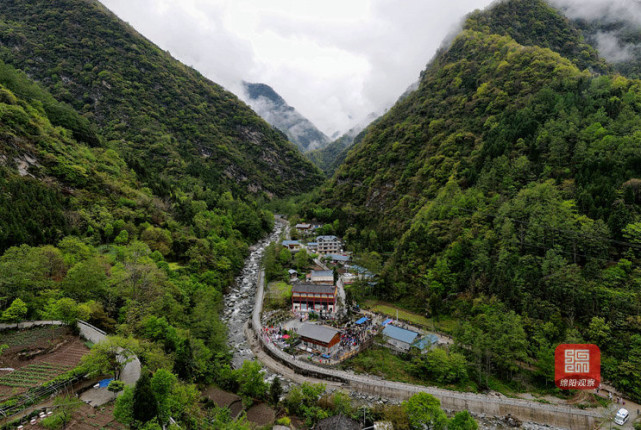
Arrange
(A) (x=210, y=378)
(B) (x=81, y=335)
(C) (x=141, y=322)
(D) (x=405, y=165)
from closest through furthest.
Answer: (B) (x=81, y=335), (C) (x=141, y=322), (A) (x=210, y=378), (D) (x=405, y=165)

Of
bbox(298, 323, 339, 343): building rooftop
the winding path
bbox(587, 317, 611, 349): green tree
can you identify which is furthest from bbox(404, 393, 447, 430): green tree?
bbox(587, 317, 611, 349): green tree

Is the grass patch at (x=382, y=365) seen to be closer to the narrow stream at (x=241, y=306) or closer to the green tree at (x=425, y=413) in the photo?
the green tree at (x=425, y=413)

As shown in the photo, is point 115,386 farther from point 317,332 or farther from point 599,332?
point 599,332

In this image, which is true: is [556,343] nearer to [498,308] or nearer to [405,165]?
[498,308]

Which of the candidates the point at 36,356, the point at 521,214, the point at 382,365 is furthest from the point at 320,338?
the point at 521,214

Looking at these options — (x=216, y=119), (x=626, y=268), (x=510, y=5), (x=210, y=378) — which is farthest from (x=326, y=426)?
(x=216, y=119)

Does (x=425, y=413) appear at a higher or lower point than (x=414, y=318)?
lower

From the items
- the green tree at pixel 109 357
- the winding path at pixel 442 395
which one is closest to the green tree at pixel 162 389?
the green tree at pixel 109 357

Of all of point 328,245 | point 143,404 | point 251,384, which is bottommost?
point 251,384
